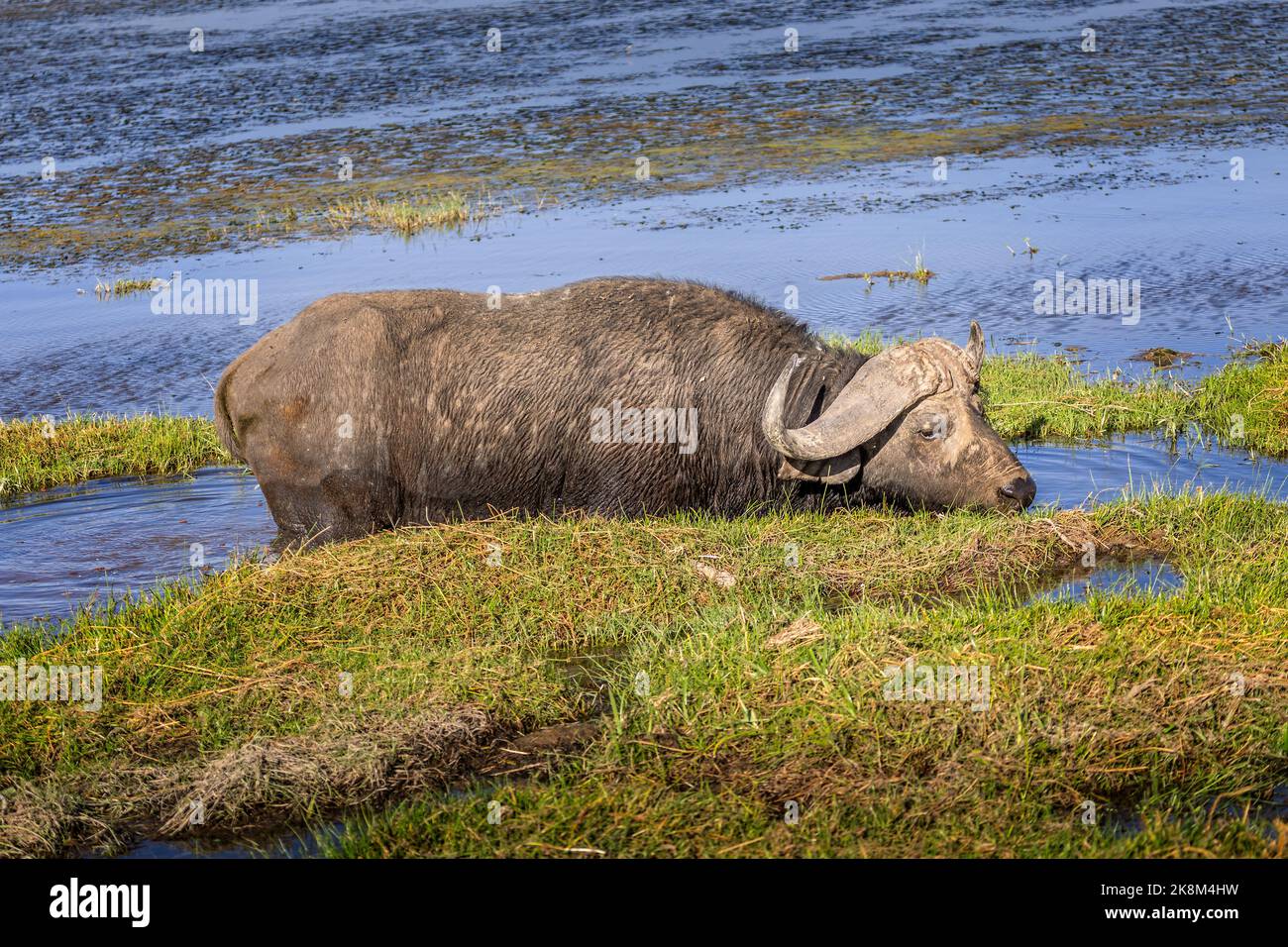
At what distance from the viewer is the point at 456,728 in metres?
5.79

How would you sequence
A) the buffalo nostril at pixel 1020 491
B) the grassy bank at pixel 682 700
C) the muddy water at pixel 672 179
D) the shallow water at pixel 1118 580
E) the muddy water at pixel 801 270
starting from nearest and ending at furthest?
the grassy bank at pixel 682 700 < the shallow water at pixel 1118 580 < the buffalo nostril at pixel 1020 491 < the muddy water at pixel 672 179 < the muddy water at pixel 801 270

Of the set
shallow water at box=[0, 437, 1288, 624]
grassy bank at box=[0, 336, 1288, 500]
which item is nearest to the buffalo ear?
shallow water at box=[0, 437, 1288, 624]

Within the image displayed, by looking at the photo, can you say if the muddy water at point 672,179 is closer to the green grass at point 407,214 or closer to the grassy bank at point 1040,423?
the grassy bank at point 1040,423

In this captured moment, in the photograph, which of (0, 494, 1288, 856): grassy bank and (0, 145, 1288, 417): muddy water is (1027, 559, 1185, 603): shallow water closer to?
(0, 494, 1288, 856): grassy bank

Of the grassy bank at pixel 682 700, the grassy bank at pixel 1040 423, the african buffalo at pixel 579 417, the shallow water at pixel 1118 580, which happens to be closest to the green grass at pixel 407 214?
the grassy bank at pixel 1040 423

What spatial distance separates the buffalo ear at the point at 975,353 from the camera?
26.6 feet

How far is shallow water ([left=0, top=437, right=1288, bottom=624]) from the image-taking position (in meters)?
8.19

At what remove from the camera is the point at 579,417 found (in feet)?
27.0

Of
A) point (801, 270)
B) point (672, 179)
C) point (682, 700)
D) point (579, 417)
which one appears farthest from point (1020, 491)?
point (672, 179)

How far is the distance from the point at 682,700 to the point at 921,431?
284 cm

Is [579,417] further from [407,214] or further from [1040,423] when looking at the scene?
[407,214]

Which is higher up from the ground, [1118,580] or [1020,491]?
[1020,491]
